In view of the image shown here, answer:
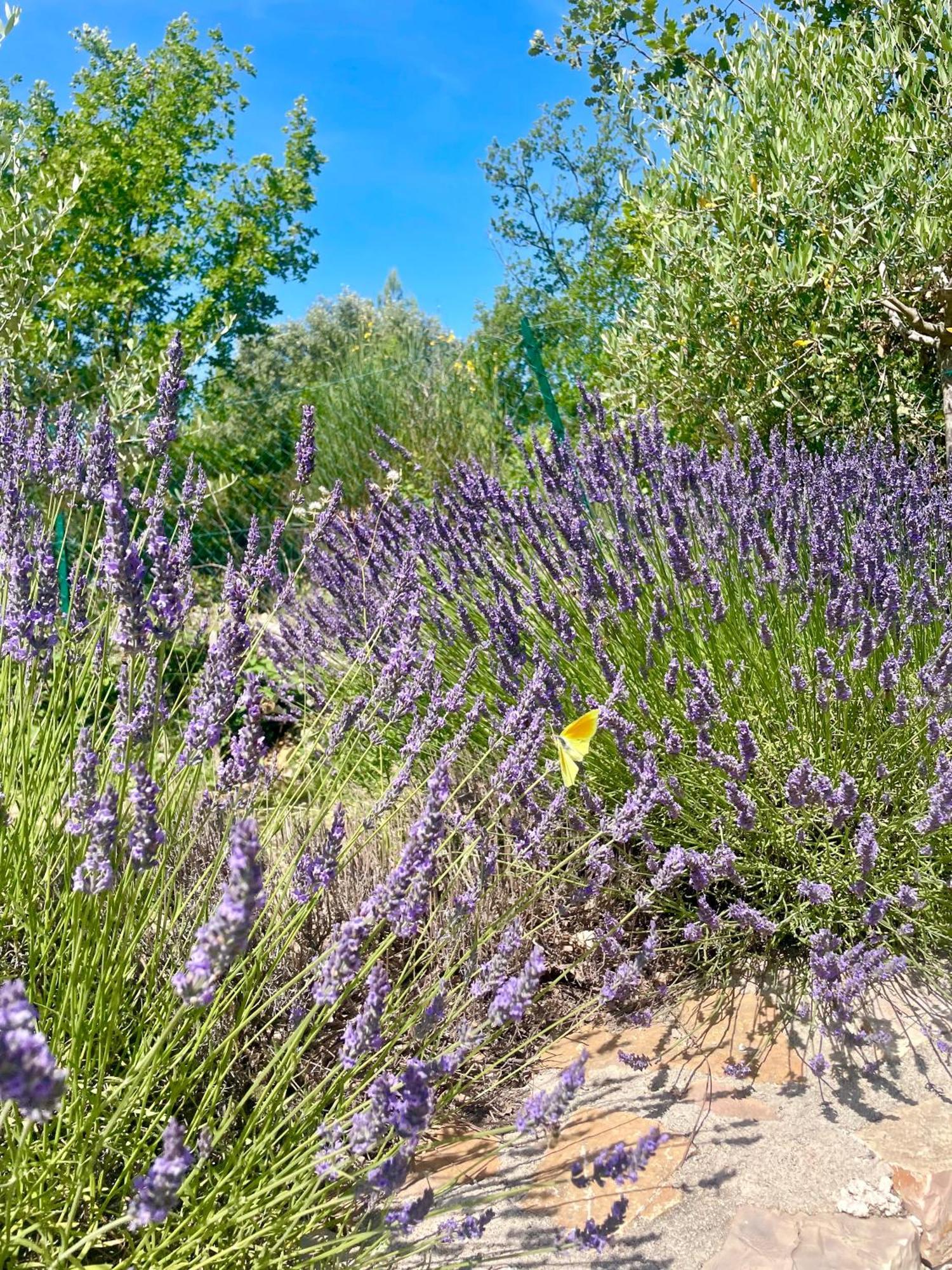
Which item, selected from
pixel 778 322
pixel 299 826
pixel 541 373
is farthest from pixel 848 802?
pixel 541 373

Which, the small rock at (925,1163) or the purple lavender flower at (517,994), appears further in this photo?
the small rock at (925,1163)

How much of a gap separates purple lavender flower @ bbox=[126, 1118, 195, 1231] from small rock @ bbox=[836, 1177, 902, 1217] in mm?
1201

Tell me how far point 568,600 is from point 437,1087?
5.23 feet

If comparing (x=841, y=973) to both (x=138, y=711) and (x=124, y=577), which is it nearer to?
(x=138, y=711)

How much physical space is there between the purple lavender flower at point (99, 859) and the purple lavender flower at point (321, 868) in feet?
1.58

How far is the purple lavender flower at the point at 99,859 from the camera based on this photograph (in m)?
1.17

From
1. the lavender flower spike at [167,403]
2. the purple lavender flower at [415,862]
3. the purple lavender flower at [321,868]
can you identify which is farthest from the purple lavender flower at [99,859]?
the lavender flower spike at [167,403]

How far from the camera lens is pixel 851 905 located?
2195 mm

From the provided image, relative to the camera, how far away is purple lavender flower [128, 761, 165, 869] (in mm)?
1202

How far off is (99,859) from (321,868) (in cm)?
53

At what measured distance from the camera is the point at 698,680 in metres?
2.14

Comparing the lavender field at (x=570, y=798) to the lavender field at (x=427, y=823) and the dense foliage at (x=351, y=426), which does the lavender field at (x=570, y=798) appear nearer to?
the lavender field at (x=427, y=823)

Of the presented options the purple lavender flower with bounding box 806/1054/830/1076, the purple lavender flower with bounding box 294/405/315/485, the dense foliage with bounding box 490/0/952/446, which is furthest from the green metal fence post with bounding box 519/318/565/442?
the purple lavender flower with bounding box 806/1054/830/1076

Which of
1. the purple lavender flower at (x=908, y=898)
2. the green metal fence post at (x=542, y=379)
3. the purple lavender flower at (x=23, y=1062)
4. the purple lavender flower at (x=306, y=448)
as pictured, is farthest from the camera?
the green metal fence post at (x=542, y=379)
